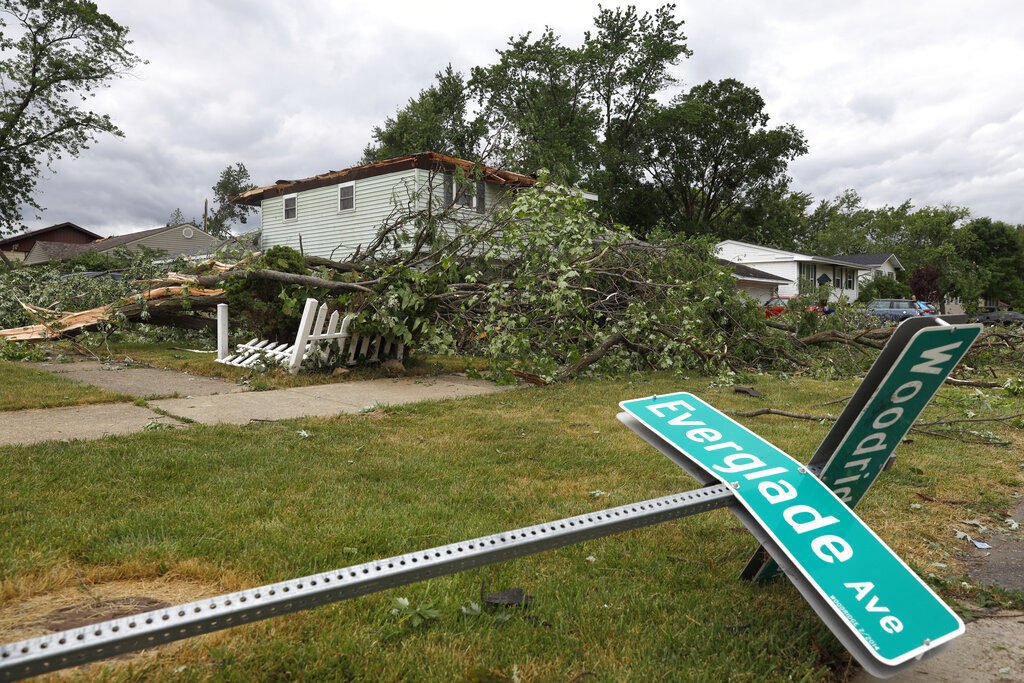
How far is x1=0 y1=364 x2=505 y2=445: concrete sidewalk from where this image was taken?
4605 mm

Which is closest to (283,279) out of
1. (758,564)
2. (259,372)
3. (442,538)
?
(259,372)

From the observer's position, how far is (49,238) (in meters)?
54.1

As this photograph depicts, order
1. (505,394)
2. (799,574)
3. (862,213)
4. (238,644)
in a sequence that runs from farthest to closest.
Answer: (862,213)
(505,394)
(238,644)
(799,574)

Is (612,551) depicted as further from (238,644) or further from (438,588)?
(238,644)

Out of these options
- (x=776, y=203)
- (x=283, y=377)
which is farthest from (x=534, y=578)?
(x=776, y=203)

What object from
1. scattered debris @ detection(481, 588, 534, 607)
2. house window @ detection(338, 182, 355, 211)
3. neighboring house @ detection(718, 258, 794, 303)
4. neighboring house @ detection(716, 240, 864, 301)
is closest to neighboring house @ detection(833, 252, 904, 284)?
neighboring house @ detection(716, 240, 864, 301)

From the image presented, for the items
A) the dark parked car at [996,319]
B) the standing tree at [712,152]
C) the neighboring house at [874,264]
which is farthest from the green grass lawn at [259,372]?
the neighboring house at [874,264]

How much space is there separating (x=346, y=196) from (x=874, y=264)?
41.5m

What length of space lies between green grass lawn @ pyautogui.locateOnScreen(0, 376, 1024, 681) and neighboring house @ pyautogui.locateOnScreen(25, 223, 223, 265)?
143 feet

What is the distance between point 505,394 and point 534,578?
4.21 m

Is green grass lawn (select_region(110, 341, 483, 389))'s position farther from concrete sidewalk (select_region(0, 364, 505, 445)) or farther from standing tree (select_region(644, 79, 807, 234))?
standing tree (select_region(644, 79, 807, 234))

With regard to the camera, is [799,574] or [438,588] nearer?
[799,574]

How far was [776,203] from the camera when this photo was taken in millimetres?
43125

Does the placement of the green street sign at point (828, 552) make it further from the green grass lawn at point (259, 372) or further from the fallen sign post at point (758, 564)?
the green grass lawn at point (259, 372)
